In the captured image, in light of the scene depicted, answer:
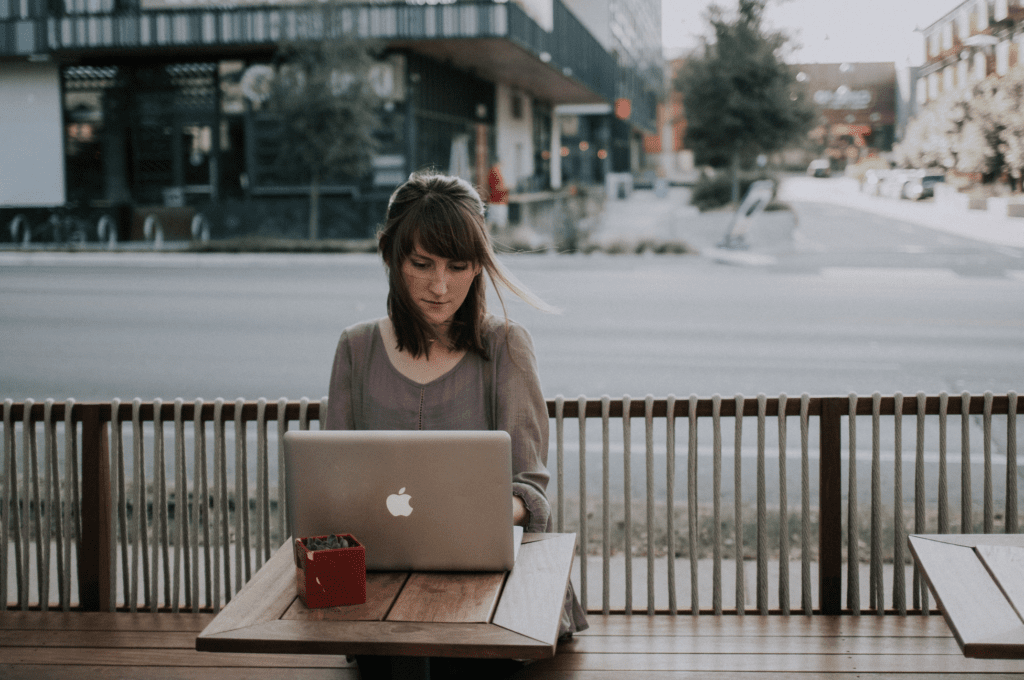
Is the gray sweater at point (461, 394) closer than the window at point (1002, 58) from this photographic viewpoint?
Yes

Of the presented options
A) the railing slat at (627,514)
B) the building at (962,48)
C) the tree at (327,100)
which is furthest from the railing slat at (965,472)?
the tree at (327,100)

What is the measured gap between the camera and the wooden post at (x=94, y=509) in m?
3.32

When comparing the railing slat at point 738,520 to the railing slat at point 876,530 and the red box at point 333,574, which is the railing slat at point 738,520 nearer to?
the railing slat at point 876,530

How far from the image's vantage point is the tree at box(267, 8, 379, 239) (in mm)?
17703

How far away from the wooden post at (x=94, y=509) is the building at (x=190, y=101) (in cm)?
1548

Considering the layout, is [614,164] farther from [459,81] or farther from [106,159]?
[106,159]

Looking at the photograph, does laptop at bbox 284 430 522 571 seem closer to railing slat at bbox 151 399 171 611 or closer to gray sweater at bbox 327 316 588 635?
gray sweater at bbox 327 316 588 635

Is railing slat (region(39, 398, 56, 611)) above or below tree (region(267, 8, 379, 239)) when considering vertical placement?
below

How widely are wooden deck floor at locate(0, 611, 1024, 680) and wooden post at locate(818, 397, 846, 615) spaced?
8 centimetres

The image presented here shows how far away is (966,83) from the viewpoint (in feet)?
20.3

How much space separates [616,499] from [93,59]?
57.6 ft

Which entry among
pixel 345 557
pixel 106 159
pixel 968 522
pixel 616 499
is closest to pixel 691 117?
pixel 106 159

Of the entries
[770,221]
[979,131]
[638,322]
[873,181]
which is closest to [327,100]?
[770,221]

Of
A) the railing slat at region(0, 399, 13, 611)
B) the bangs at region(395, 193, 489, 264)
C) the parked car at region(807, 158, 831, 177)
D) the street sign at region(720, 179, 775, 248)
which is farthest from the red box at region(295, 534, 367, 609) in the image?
the street sign at region(720, 179, 775, 248)
